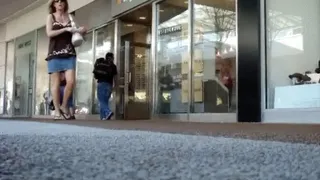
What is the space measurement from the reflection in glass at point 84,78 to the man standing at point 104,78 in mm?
2150

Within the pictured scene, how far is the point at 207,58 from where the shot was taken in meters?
5.96

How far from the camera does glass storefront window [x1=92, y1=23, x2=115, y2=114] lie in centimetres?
872

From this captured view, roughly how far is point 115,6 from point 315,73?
4569mm

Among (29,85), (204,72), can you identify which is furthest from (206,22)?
(29,85)

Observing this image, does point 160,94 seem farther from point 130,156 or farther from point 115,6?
point 130,156

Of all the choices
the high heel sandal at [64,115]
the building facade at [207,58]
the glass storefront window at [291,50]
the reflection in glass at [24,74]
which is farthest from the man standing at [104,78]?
the reflection in glass at [24,74]

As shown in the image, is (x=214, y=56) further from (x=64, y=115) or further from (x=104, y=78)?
(x=64, y=115)

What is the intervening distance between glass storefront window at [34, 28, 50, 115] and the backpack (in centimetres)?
511

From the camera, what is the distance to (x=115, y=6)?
8281 millimetres

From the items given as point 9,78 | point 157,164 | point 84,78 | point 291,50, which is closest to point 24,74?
point 9,78

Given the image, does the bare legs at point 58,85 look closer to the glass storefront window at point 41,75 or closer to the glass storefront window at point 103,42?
the glass storefront window at point 103,42

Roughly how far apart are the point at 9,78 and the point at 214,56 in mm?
10036

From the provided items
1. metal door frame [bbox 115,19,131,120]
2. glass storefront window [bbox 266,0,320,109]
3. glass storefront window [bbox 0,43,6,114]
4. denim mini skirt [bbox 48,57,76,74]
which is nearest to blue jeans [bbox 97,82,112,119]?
metal door frame [bbox 115,19,131,120]

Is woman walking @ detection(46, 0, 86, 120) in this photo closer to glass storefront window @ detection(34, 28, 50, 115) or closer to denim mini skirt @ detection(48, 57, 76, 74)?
denim mini skirt @ detection(48, 57, 76, 74)
